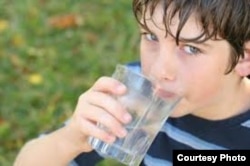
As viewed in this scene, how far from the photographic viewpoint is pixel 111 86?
1.66 m

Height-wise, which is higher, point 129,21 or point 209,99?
point 209,99

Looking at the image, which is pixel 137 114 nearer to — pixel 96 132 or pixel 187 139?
pixel 96 132

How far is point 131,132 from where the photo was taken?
166 cm

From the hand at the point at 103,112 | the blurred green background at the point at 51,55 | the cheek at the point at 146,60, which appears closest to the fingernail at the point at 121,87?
the hand at the point at 103,112

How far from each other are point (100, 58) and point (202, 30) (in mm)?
1714

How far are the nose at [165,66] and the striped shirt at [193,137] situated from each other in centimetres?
32

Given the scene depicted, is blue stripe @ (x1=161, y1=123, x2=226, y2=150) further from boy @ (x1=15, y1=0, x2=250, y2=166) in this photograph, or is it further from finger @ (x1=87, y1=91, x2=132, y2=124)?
finger @ (x1=87, y1=91, x2=132, y2=124)

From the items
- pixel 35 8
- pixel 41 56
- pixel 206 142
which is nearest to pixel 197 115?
pixel 206 142

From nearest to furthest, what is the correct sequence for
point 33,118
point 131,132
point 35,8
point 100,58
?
point 131,132 < point 33,118 < point 100,58 < point 35,8

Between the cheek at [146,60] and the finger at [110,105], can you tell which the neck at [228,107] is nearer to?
the cheek at [146,60]

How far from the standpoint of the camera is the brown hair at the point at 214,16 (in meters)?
1.72

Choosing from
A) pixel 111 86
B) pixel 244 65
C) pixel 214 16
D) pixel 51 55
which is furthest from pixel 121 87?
pixel 51 55

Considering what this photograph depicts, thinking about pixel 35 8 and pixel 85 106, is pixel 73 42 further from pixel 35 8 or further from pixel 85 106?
pixel 85 106

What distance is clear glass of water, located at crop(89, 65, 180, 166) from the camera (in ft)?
5.38
